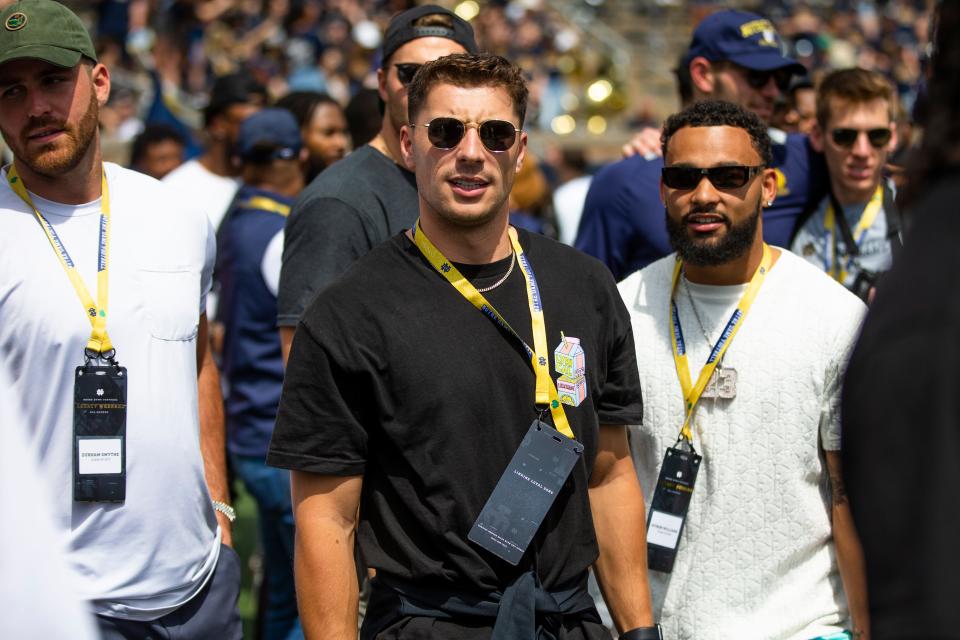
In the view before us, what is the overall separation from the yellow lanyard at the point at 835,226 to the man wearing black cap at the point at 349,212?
1.72m

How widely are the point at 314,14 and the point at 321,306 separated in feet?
63.5

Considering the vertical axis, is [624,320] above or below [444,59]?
below

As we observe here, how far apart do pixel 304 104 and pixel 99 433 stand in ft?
13.5

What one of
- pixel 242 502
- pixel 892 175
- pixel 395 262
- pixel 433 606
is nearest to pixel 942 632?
pixel 433 606

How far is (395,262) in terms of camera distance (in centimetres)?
328

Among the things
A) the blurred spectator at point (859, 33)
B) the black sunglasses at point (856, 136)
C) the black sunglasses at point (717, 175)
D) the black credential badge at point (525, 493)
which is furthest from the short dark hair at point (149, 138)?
the blurred spectator at point (859, 33)

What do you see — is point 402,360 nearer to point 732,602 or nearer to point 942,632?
point 732,602

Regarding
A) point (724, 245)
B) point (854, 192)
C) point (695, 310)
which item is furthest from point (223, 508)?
point (854, 192)

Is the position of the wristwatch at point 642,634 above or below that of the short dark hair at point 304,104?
below

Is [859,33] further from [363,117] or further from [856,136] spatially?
[856,136]

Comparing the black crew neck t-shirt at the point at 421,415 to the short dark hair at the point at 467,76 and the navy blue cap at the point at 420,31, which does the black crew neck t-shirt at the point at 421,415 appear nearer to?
the short dark hair at the point at 467,76

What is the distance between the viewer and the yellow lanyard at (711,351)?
Answer: 12.4 ft

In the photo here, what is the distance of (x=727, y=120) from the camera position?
4.07m

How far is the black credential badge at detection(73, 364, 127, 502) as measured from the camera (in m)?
3.27
